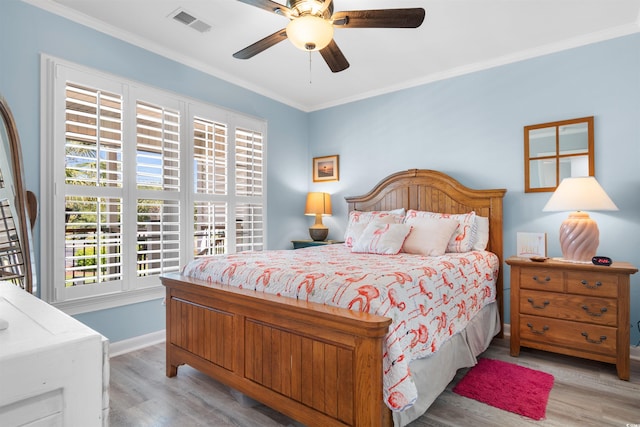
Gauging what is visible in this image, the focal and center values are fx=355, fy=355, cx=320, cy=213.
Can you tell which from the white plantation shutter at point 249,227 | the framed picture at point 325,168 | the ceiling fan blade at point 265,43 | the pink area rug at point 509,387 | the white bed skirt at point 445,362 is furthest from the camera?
the framed picture at point 325,168

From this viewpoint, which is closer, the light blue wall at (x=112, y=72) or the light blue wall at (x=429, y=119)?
the light blue wall at (x=112, y=72)

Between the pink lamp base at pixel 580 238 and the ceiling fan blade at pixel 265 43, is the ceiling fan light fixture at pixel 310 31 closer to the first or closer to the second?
the ceiling fan blade at pixel 265 43

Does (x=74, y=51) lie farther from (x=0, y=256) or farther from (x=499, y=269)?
(x=499, y=269)

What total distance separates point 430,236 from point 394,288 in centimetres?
144

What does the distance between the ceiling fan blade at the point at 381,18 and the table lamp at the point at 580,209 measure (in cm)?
174

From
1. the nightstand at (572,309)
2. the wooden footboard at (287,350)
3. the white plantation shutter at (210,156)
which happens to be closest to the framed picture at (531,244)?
the nightstand at (572,309)

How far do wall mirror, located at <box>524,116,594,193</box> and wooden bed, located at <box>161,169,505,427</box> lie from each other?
2570mm

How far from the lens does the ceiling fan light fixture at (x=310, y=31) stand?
200 centimetres

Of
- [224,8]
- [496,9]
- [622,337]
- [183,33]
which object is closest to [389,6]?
[496,9]

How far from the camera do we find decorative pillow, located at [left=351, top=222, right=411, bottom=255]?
120 inches

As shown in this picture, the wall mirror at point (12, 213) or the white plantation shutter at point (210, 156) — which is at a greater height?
the white plantation shutter at point (210, 156)

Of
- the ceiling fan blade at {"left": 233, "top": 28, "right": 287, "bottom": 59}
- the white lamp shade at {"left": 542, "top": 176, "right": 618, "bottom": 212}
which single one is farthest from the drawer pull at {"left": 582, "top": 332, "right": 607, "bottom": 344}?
the ceiling fan blade at {"left": 233, "top": 28, "right": 287, "bottom": 59}

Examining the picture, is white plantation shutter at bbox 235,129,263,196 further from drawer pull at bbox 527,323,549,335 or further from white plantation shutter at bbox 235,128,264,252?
drawer pull at bbox 527,323,549,335

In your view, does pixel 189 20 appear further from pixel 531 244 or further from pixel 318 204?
pixel 531 244
